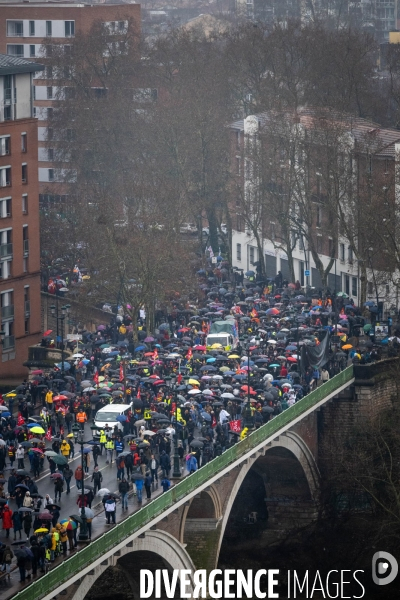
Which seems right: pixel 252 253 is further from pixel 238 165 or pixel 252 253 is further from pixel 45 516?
pixel 45 516

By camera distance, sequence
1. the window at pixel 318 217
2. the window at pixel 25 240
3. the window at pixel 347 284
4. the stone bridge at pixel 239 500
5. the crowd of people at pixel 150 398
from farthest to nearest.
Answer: the window at pixel 318 217 < the window at pixel 347 284 < the window at pixel 25 240 < the crowd of people at pixel 150 398 < the stone bridge at pixel 239 500

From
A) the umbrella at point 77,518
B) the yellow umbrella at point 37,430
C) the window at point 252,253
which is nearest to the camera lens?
the umbrella at point 77,518

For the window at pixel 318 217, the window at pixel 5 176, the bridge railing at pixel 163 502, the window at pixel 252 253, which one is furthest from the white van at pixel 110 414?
the window at pixel 252 253

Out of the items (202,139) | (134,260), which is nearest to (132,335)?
(134,260)

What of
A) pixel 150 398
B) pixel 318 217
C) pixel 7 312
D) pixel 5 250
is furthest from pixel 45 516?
pixel 318 217

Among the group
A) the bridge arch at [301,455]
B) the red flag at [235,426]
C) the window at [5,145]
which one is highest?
the window at [5,145]

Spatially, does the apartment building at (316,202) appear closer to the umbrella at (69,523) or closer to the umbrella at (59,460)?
the umbrella at (59,460)

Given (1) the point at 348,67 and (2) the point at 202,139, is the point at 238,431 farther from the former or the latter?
(1) the point at 348,67
